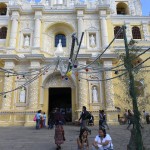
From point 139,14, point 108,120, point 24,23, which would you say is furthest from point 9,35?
point 139,14

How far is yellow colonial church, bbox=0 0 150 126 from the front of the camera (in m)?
18.2

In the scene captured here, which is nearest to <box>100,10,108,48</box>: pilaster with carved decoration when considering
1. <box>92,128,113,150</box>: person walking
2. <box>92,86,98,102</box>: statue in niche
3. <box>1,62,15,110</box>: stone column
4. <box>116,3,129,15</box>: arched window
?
<box>92,86,98,102</box>: statue in niche

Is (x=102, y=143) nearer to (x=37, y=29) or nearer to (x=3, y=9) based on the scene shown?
(x=37, y=29)

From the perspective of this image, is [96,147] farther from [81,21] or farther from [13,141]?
[81,21]

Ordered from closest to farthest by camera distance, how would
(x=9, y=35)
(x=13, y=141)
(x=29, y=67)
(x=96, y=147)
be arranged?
(x=96, y=147), (x=13, y=141), (x=29, y=67), (x=9, y=35)

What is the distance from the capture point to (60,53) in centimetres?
2002

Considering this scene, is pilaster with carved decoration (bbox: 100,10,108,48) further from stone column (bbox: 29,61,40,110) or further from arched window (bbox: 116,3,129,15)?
stone column (bbox: 29,61,40,110)

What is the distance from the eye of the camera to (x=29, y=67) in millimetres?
19297

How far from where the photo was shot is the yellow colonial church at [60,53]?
18250 millimetres

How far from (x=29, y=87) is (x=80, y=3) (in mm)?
11060

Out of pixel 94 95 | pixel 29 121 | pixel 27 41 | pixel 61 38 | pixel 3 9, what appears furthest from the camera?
pixel 3 9

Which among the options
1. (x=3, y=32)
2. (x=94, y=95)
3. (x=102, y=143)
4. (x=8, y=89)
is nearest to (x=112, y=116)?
(x=94, y=95)

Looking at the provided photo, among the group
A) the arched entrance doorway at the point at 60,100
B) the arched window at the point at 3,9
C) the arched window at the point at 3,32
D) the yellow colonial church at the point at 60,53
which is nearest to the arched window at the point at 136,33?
the yellow colonial church at the point at 60,53

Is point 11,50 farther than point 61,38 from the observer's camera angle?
No
